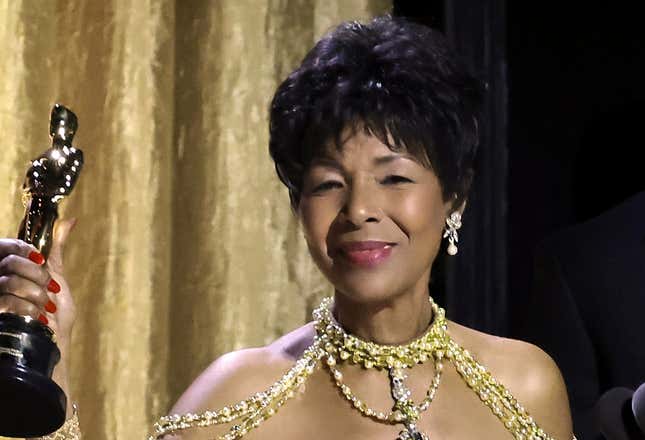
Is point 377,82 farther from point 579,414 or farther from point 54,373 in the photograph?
point 579,414

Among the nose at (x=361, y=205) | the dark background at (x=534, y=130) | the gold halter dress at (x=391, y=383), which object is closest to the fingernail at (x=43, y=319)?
the gold halter dress at (x=391, y=383)

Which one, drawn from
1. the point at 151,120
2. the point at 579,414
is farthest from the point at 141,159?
→ the point at 579,414

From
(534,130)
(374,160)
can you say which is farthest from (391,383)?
Answer: (534,130)

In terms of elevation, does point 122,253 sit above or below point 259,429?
above

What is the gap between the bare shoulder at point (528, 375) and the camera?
1.34 metres

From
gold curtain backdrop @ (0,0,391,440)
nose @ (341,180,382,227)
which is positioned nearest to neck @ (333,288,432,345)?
nose @ (341,180,382,227)

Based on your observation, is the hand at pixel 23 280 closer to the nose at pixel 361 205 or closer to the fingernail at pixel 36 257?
the fingernail at pixel 36 257

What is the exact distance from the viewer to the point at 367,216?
1.18 m

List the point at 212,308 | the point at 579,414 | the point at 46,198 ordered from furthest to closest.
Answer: the point at 212,308 < the point at 579,414 < the point at 46,198

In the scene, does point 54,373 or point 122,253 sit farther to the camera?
point 122,253

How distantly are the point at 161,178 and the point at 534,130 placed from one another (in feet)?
2.00

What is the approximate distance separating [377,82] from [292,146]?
0.11 metres

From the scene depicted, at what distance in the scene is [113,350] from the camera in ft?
5.20

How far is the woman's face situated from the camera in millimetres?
1183
